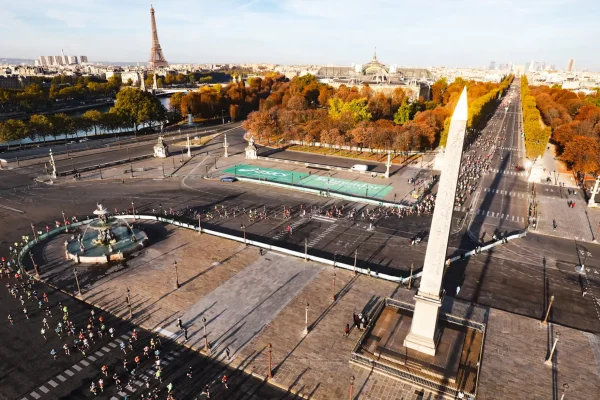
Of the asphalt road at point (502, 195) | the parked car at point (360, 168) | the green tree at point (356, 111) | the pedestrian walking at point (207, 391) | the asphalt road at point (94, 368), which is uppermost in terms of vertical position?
the green tree at point (356, 111)

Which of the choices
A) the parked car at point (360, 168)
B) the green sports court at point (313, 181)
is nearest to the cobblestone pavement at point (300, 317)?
the green sports court at point (313, 181)

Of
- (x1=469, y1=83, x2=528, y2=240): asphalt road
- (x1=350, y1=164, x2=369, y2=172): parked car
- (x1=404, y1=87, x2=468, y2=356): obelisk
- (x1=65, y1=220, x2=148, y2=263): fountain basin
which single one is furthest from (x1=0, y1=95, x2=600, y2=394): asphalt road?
(x1=350, y1=164, x2=369, y2=172): parked car

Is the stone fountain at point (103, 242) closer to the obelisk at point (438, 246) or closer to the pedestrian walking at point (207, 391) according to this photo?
the pedestrian walking at point (207, 391)

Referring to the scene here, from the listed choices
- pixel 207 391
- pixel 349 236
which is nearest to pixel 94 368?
pixel 207 391

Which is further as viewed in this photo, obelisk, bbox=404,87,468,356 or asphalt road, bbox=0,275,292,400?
asphalt road, bbox=0,275,292,400

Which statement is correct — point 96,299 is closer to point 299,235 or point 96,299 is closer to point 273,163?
point 299,235

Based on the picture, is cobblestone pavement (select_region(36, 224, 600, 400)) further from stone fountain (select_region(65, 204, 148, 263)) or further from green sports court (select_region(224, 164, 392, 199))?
green sports court (select_region(224, 164, 392, 199))
